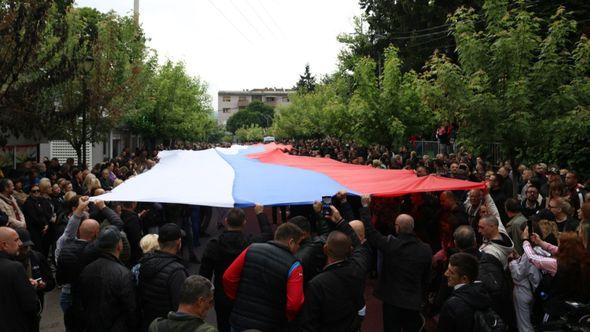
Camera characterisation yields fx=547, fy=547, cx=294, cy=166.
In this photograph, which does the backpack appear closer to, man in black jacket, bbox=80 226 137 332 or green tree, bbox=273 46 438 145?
man in black jacket, bbox=80 226 137 332

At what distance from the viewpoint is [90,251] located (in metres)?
Result: 5.20

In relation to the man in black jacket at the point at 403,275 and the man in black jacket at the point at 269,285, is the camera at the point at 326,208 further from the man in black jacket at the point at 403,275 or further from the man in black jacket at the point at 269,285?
the man in black jacket at the point at 269,285

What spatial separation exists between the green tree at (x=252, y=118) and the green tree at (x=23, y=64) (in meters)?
99.8

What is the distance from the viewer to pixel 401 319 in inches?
226

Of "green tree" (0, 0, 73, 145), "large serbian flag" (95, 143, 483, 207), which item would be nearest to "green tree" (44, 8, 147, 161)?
"green tree" (0, 0, 73, 145)

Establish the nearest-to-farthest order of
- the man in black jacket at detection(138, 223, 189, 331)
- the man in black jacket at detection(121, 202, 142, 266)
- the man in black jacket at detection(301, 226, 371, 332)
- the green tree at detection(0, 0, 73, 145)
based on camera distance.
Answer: the man in black jacket at detection(301, 226, 371, 332), the man in black jacket at detection(138, 223, 189, 331), the man in black jacket at detection(121, 202, 142, 266), the green tree at detection(0, 0, 73, 145)

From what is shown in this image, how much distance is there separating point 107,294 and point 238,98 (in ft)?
482

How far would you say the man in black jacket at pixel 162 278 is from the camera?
4734 mm

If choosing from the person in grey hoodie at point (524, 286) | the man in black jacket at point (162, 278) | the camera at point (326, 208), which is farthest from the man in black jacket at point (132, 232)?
the person in grey hoodie at point (524, 286)

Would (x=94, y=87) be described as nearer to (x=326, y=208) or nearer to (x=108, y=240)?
(x=108, y=240)

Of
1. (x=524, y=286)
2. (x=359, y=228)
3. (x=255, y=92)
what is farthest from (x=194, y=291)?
(x=255, y=92)

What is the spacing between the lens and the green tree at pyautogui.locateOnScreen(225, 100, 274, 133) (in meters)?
114

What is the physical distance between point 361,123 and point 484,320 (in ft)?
47.5

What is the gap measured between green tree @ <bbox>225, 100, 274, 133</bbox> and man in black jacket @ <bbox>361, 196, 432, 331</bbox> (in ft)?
352
